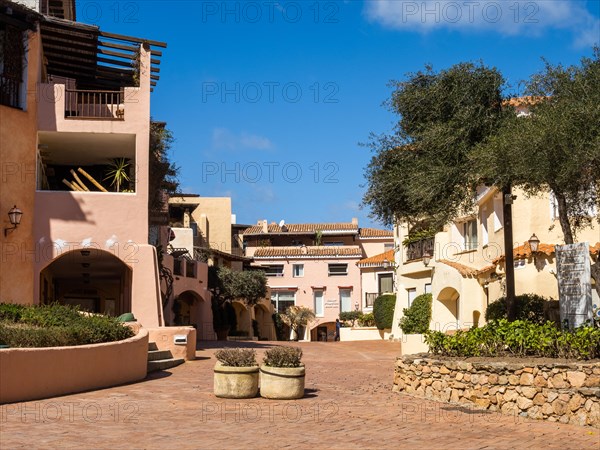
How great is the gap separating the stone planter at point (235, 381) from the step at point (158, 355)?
5671mm

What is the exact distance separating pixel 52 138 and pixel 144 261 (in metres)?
5.09

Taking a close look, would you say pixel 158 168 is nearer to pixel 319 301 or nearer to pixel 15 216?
pixel 15 216

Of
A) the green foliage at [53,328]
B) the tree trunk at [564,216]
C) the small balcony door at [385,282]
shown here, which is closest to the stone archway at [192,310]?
the small balcony door at [385,282]

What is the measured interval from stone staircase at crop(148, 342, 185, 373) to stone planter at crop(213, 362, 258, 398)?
16.5ft

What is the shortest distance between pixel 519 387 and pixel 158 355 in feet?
32.8

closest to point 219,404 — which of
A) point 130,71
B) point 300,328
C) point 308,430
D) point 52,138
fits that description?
point 308,430

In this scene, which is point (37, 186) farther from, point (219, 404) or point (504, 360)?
point (504, 360)

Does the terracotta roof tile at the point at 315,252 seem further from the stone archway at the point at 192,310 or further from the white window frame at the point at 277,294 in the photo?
the stone archway at the point at 192,310

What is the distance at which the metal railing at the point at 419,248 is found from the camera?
36.9 metres

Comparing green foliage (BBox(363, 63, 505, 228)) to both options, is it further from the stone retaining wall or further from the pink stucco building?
the pink stucco building

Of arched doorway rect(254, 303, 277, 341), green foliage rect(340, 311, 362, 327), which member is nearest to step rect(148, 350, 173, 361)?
green foliage rect(340, 311, 362, 327)

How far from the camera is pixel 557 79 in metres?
→ 16.5

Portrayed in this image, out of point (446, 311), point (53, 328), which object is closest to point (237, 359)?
point (53, 328)

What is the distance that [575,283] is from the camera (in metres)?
15.5
